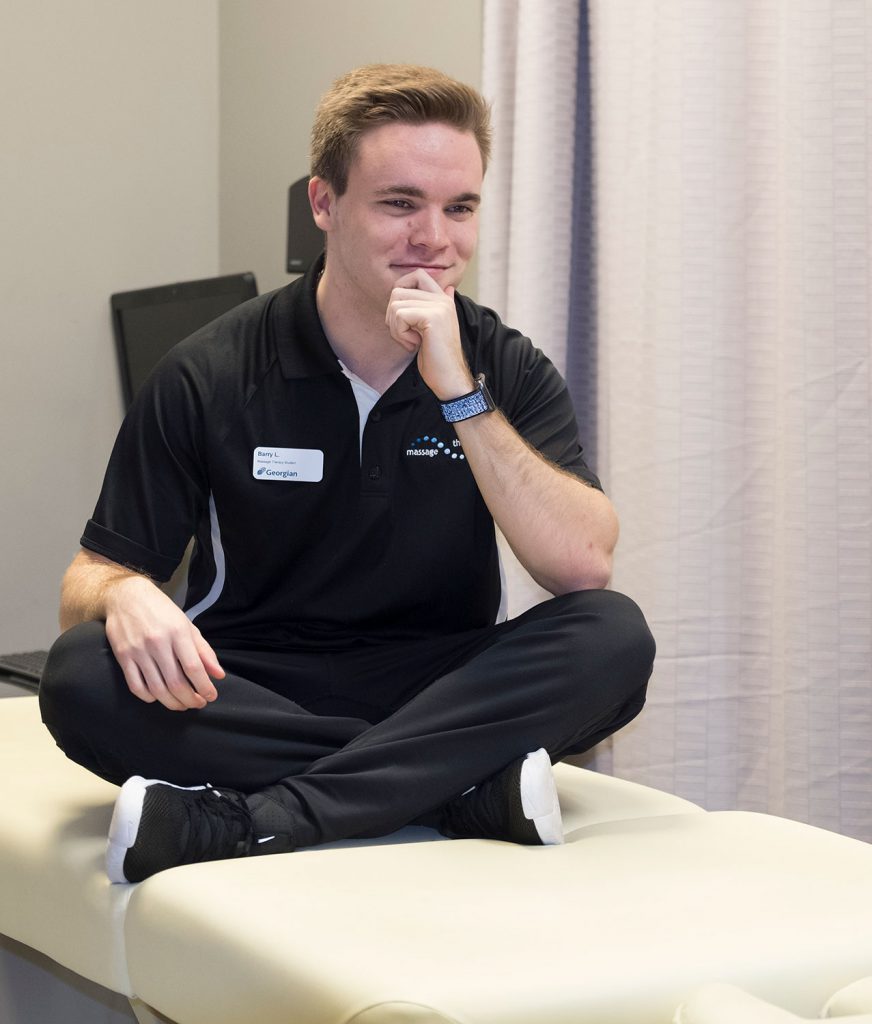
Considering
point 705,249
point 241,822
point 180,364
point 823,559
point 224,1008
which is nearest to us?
point 224,1008

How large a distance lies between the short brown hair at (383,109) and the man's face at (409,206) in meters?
0.02

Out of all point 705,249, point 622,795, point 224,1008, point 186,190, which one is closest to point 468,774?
point 622,795

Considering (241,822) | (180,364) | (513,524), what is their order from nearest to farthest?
(241,822) → (513,524) → (180,364)

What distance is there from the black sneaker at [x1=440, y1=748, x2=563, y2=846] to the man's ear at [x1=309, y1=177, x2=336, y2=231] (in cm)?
75

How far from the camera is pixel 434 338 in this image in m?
1.57

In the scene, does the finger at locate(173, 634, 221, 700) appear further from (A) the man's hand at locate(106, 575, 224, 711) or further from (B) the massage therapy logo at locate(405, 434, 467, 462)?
(B) the massage therapy logo at locate(405, 434, 467, 462)

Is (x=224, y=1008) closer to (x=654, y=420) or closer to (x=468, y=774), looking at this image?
(x=468, y=774)

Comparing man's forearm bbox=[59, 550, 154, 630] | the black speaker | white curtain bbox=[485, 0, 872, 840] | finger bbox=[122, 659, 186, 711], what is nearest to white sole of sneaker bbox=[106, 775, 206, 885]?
finger bbox=[122, 659, 186, 711]

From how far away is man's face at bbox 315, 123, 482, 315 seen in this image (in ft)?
5.45

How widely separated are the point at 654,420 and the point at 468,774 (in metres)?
0.88

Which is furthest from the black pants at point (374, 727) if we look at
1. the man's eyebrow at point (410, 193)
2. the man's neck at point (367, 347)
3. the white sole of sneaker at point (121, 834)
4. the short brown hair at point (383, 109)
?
the short brown hair at point (383, 109)

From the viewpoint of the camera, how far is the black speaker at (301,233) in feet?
8.55

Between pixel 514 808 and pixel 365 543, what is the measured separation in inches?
16.2

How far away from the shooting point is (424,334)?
1573mm
